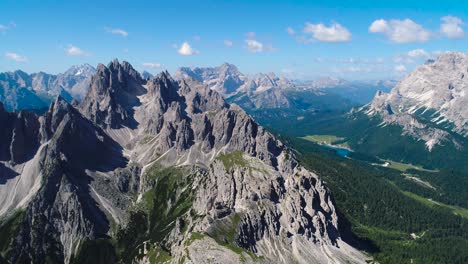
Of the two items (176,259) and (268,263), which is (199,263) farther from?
(268,263)

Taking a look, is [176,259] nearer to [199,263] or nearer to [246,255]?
[199,263]

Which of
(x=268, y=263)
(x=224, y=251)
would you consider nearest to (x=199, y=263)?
(x=224, y=251)

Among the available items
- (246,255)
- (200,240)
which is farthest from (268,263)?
(200,240)

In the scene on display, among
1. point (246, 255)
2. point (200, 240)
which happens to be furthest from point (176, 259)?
point (246, 255)

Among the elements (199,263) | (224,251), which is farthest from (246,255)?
(199,263)

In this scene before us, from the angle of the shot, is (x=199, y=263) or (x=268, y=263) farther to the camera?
(x=268, y=263)

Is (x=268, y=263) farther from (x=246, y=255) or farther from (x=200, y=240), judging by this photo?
(x=200, y=240)
